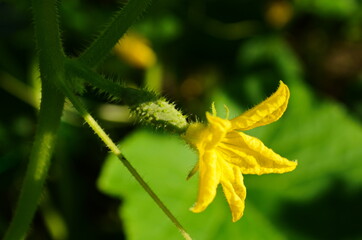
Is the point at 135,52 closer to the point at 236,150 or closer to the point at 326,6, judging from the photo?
the point at 326,6

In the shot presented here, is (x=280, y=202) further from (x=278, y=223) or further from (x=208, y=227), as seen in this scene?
(x=208, y=227)

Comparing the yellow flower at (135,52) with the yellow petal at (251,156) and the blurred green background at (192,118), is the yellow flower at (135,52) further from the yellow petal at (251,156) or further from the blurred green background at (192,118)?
the yellow petal at (251,156)

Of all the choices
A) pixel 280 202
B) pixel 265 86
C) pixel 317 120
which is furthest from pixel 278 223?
pixel 265 86

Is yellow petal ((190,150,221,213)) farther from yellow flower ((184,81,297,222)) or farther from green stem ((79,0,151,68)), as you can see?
green stem ((79,0,151,68))

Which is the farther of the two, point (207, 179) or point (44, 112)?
point (44, 112)

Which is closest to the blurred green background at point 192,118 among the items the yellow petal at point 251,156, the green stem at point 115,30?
the green stem at point 115,30

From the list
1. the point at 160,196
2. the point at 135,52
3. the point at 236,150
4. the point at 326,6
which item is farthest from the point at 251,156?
the point at 326,6
